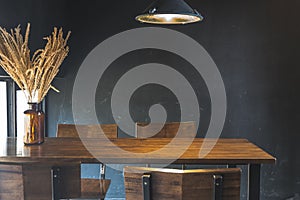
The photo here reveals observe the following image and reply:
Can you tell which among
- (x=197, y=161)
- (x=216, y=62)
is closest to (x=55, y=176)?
(x=197, y=161)

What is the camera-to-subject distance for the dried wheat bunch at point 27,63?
2.06 m

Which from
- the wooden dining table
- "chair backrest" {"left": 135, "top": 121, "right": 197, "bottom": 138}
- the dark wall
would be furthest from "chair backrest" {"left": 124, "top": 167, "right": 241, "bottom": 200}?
the dark wall

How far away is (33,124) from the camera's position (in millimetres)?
2109

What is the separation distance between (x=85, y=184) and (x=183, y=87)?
1.50 metres

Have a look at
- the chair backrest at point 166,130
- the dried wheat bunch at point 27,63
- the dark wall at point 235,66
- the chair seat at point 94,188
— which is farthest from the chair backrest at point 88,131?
the dark wall at point 235,66

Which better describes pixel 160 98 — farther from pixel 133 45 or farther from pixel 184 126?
pixel 184 126

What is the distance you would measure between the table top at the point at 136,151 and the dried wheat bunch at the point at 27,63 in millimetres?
340

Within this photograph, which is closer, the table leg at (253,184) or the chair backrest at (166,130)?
the table leg at (253,184)

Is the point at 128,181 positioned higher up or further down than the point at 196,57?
further down

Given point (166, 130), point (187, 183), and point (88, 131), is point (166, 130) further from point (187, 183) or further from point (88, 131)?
point (187, 183)

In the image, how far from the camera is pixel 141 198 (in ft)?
4.74

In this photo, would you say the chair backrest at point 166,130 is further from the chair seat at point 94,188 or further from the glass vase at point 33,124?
the glass vase at point 33,124

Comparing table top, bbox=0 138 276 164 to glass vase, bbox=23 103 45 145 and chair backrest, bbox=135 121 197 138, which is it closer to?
glass vase, bbox=23 103 45 145

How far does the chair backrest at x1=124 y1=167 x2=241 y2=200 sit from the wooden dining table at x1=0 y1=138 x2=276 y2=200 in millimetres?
285
